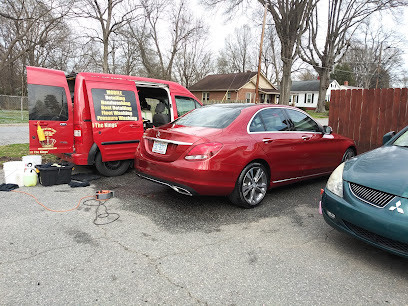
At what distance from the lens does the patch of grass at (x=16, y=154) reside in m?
7.06

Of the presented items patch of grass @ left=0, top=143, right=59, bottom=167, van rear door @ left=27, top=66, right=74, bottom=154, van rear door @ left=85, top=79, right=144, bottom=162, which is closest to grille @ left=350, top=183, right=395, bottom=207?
van rear door @ left=85, top=79, right=144, bottom=162

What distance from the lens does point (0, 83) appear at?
1298 inches

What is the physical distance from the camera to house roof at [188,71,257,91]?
42719 mm

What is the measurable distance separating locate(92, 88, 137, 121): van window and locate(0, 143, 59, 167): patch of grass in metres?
2.29

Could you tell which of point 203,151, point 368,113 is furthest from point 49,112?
point 368,113

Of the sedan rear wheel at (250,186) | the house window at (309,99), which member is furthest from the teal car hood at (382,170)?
the house window at (309,99)

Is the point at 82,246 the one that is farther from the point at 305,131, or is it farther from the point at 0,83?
the point at 0,83

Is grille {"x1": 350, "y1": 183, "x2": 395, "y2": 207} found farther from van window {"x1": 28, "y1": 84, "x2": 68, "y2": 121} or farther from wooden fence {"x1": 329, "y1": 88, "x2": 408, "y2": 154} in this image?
wooden fence {"x1": 329, "y1": 88, "x2": 408, "y2": 154}

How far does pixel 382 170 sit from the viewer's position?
10.1 feet

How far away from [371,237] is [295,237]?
89 cm

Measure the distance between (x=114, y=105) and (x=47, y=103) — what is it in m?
1.19

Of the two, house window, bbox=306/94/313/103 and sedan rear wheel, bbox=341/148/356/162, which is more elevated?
house window, bbox=306/94/313/103

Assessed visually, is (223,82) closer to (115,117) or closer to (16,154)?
(16,154)

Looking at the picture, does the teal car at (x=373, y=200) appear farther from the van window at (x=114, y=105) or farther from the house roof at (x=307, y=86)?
the house roof at (x=307, y=86)
